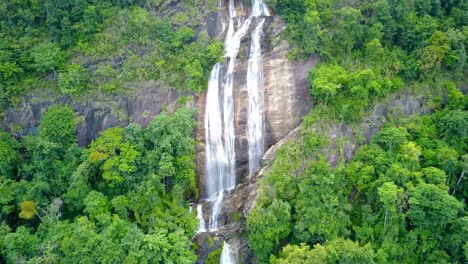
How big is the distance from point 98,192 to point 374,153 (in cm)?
1445

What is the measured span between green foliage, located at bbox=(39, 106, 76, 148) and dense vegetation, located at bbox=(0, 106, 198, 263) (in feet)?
0.17

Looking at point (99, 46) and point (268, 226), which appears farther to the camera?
point (99, 46)

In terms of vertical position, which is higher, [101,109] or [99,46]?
[99,46]

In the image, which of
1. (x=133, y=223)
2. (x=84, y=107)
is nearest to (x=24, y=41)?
(x=84, y=107)

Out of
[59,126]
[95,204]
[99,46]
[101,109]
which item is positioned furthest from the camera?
[99,46]

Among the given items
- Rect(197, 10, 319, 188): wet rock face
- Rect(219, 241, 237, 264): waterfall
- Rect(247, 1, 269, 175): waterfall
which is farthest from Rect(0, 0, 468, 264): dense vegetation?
Rect(247, 1, 269, 175): waterfall

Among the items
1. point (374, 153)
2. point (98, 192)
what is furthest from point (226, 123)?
point (374, 153)

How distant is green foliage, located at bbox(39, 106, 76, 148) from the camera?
81.4ft

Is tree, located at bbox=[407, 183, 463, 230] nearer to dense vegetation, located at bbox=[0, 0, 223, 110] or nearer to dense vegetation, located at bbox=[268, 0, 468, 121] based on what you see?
dense vegetation, located at bbox=[268, 0, 468, 121]

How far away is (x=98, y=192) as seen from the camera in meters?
23.3

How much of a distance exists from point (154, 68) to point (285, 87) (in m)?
7.81

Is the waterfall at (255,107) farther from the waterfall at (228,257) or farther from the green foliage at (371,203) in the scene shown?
the waterfall at (228,257)

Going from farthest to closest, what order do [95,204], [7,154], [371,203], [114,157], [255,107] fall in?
[255,107]
[7,154]
[114,157]
[371,203]
[95,204]

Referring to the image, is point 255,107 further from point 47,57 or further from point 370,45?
point 47,57
